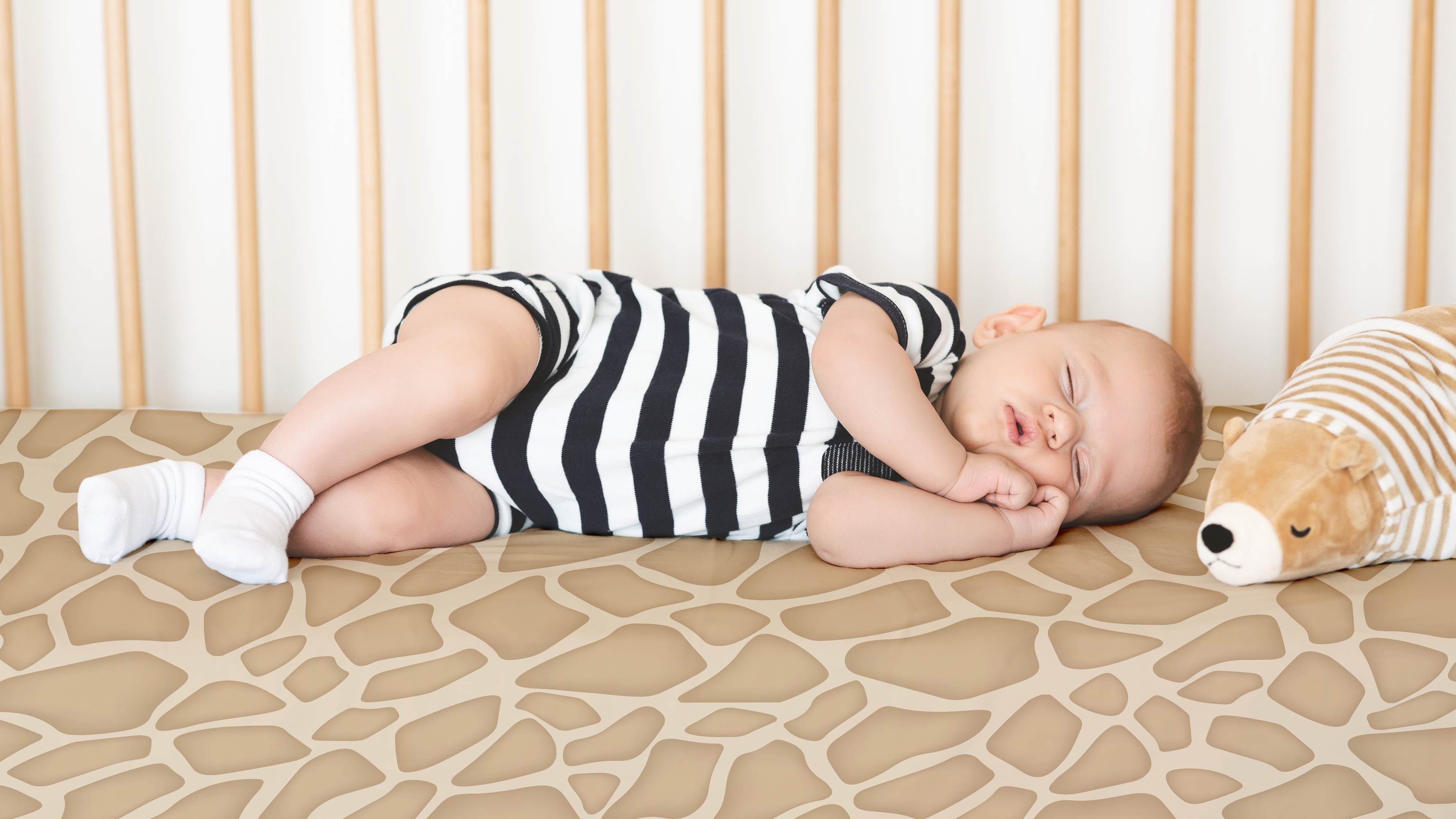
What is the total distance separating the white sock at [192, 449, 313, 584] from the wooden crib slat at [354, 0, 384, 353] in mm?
496

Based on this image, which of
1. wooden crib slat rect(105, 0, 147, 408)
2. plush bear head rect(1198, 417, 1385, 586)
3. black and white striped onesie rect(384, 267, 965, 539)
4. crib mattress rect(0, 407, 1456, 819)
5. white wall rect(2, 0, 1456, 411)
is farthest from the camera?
white wall rect(2, 0, 1456, 411)

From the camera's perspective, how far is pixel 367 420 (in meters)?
0.70

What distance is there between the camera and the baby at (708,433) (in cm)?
71

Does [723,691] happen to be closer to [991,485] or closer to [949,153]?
[991,485]

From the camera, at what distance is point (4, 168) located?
1.15 metres

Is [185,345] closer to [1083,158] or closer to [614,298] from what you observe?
[614,298]

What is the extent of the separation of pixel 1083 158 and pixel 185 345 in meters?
1.23

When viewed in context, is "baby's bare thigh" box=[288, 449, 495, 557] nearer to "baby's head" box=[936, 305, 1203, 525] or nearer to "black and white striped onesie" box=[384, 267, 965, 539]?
"black and white striped onesie" box=[384, 267, 965, 539]

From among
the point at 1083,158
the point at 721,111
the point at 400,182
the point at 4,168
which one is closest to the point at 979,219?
the point at 1083,158

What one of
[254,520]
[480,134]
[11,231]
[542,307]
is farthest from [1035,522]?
[11,231]

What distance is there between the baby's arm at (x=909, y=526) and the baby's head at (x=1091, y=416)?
0.05 meters

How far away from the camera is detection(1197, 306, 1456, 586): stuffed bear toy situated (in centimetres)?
60

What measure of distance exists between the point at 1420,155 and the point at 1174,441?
0.74 metres

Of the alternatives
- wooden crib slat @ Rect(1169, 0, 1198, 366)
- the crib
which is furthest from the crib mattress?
wooden crib slat @ Rect(1169, 0, 1198, 366)
